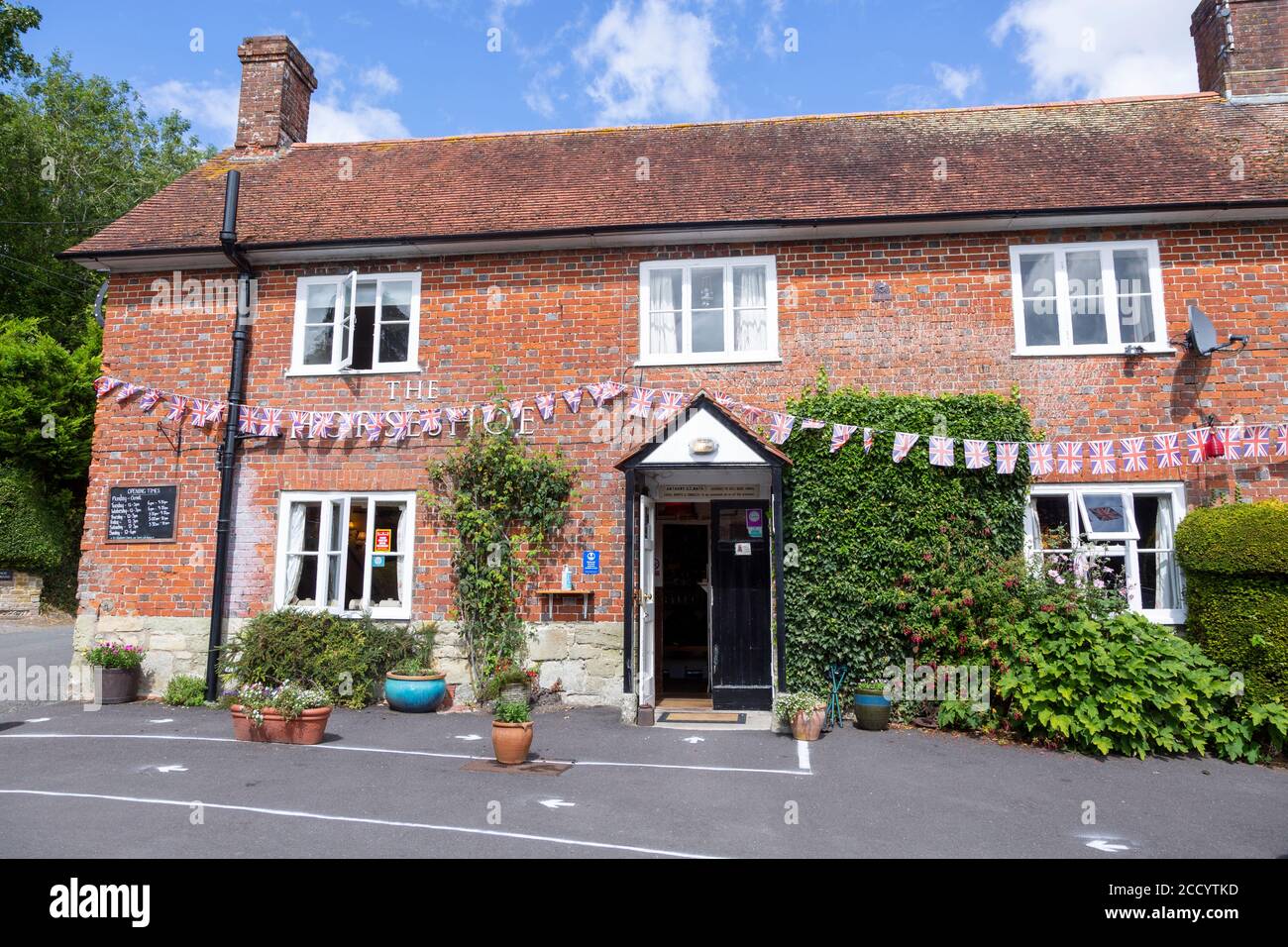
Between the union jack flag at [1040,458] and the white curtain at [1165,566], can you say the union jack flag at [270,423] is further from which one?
the white curtain at [1165,566]

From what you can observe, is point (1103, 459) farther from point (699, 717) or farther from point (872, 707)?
point (699, 717)

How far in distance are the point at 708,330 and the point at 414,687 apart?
18.7 ft

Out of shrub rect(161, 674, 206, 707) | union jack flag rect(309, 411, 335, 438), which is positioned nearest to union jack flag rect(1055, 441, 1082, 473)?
union jack flag rect(309, 411, 335, 438)

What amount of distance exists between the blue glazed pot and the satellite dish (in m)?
9.66

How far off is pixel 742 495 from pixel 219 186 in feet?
31.2

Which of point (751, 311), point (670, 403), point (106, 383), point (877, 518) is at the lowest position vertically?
point (877, 518)

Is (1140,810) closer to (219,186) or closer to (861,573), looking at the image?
(861,573)

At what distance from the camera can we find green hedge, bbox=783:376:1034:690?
31.5 feet

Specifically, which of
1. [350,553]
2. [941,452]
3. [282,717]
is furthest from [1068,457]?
[282,717]

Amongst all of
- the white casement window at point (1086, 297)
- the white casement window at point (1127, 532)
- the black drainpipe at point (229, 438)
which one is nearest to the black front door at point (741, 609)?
the white casement window at point (1127, 532)

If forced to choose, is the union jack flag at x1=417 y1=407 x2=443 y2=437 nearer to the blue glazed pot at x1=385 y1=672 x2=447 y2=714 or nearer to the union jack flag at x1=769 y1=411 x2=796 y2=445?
the blue glazed pot at x1=385 y1=672 x2=447 y2=714

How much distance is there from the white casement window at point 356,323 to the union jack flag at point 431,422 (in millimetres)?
847

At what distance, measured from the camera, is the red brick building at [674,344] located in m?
10.1

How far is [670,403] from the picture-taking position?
34.6 feet
